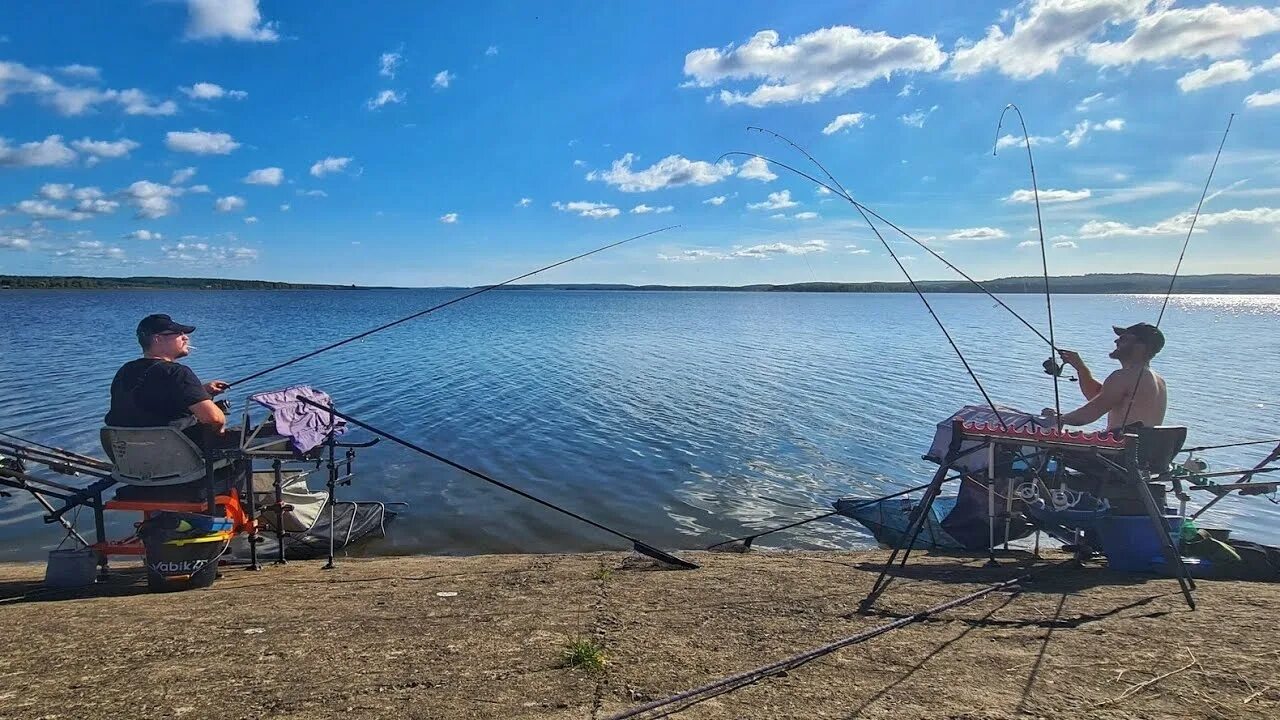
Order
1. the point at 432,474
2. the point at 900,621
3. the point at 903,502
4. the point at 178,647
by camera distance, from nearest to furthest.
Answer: the point at 178,647, the point at 900,621, the point at 903,502, the point at 432,474

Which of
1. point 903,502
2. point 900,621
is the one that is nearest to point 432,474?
point 903,502

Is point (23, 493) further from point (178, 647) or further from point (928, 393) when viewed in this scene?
point (928, 393)

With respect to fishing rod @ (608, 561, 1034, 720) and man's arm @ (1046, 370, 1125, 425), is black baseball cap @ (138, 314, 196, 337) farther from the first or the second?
man's arm @ (1046, 370, 1125, 425)

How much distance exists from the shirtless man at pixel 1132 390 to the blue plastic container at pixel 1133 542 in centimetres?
102

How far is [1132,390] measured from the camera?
6.86 metres

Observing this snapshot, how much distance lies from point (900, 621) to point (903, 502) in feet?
20.6

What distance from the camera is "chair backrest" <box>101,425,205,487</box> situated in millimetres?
5750

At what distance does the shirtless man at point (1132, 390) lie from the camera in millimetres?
6836

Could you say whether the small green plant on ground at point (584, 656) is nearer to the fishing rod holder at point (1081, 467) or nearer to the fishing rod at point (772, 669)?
the fishing rod at point (772, 669)

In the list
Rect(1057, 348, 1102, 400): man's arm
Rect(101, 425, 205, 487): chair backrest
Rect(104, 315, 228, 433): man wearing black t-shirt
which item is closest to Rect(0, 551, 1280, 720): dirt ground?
Rect(101, 425, 205, 487): chair backrest

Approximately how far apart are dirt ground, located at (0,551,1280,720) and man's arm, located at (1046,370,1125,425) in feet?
5.52

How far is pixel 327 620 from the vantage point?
4.87 m

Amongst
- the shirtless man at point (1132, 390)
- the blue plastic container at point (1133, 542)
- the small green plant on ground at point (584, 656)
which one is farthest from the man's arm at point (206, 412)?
the blue plastic container at point (1133, 542)

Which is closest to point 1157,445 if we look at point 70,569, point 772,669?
point 772,669
